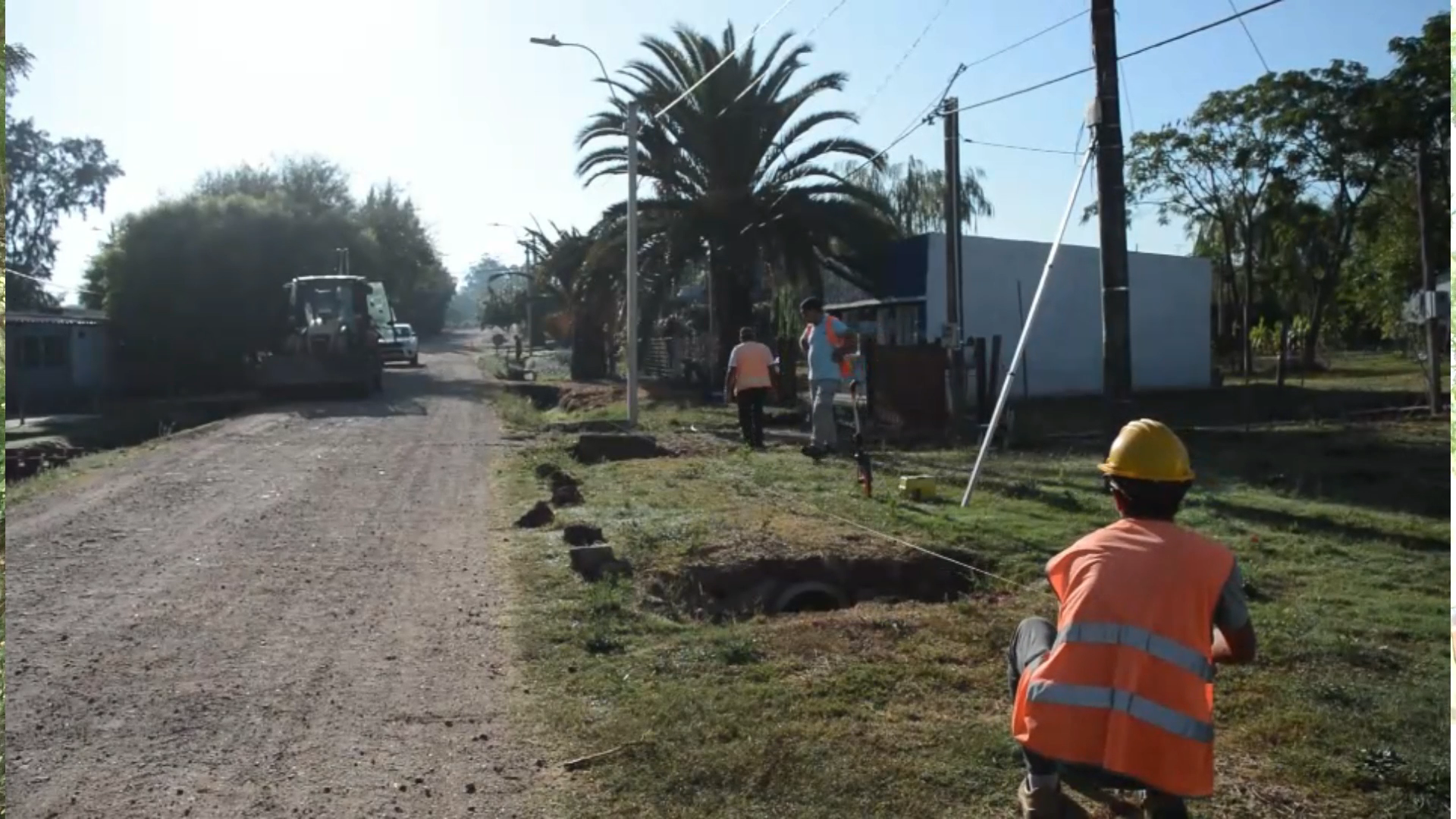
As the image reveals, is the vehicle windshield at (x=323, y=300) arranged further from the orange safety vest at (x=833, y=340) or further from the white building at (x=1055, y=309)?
the orange safety vest at (x=833, y=340)

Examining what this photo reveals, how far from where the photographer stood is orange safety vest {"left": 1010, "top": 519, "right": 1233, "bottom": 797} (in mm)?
3691

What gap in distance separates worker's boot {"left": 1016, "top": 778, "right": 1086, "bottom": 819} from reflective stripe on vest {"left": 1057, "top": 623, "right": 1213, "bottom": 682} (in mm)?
464

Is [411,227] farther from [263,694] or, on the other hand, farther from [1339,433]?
[263,694]

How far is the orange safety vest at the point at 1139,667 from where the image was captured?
3.69 meters

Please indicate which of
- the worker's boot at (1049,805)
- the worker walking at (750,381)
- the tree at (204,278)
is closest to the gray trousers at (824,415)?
the worker walking at (750,381)

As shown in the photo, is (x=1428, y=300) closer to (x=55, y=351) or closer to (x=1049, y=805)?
(x=1049, y=805)

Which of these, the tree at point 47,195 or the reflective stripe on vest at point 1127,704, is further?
the tree at point 47,195

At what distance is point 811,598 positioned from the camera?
8992 mm

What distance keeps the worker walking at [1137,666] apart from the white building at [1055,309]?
22.8m

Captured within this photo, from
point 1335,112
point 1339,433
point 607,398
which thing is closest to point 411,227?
point 607,398

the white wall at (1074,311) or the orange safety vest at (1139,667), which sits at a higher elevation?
the white wall at (1074,311)

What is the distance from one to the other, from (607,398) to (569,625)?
23.0 metres

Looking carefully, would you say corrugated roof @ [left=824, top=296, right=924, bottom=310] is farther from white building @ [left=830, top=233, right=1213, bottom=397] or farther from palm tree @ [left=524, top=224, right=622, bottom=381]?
palm tree @ [left=524, top=224, right=622, bottom=381]

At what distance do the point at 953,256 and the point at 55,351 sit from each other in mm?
28840
